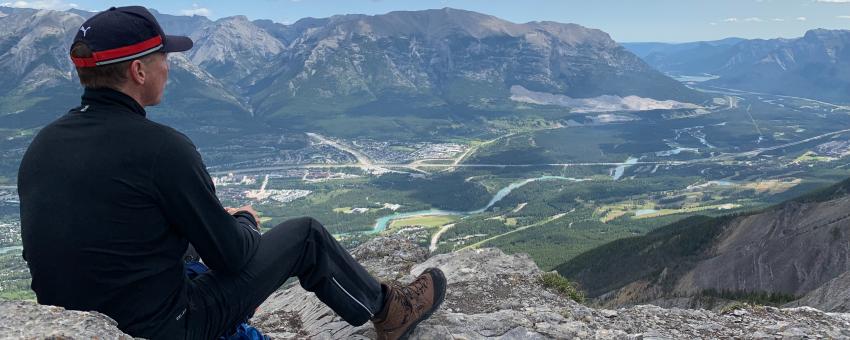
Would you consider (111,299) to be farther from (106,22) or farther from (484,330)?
(484,330)

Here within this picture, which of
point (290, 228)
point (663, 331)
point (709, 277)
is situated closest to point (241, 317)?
point (290, 228)

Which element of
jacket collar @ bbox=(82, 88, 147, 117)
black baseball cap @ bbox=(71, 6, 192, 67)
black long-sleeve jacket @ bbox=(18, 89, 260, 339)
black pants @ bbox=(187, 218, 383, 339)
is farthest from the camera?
black pants @ bbox=(187, 218, 383, 339)

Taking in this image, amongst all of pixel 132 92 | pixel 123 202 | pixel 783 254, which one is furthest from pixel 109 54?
pixel 783 254

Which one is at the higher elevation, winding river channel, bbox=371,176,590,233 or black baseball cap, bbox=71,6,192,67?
black baseball cap, bbox=71,6,192,67

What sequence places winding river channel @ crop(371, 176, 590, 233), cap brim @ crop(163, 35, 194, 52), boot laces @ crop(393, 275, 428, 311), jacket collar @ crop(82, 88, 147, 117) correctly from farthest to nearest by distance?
winding river channel @ crop(371, 176, 590, 233) < boot laces @ crop(393, 275, 428, 311) < cap brim @ crop(163, 35, 194, 52) < jacket collar @ crop(82, 88, 147, 117)

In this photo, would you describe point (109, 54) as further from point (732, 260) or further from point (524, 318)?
point (732, 260)

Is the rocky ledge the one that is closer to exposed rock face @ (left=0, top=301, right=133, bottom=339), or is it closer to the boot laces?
Answer: the boot laces

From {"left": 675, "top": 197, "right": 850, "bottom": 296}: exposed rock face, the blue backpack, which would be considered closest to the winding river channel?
{"left": 675, "top": 197, "right": 850, "bottom": 296}: exposed rock face

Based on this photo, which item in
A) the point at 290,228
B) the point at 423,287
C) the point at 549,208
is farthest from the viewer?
the point at 549,208

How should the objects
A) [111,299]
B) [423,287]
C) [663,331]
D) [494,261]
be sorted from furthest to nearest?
[494,261] → [663,331] → [423,287] → [111,299]
